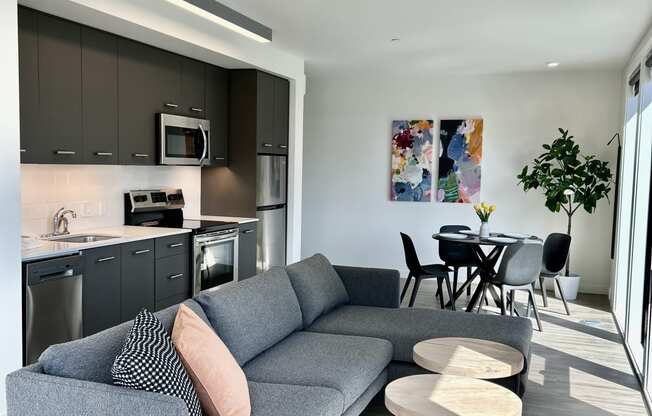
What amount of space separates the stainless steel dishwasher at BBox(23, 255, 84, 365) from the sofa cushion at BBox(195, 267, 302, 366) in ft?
3.95

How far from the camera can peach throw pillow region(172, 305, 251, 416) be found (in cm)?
233

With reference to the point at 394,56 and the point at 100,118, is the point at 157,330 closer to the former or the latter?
the point at 100,118

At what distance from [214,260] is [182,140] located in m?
1.12

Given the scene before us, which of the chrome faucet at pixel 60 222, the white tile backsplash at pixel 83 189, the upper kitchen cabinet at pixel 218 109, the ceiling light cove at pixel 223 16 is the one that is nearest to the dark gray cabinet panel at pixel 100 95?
the white tile backsplash at pixel 83 189

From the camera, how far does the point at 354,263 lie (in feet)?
28.1

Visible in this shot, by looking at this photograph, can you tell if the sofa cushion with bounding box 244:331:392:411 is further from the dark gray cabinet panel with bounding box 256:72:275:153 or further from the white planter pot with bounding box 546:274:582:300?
the white planter pot with bounding box 546:274:582:300

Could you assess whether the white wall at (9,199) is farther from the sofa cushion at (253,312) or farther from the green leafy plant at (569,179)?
the green leafy plant at (569,179)

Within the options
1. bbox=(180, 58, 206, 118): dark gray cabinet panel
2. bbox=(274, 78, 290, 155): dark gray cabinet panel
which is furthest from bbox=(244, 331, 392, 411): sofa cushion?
bbox=(274, 78, 290, 155): dark gray cabinet panel

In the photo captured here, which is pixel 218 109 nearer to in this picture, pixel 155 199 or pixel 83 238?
pixel 155 199

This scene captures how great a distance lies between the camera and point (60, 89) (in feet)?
13.8

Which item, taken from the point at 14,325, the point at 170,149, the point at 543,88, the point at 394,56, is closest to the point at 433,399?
the point at 14,325

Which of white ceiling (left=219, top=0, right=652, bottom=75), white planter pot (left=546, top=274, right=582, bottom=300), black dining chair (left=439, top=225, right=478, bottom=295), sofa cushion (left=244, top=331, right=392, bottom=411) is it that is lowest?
white planter pot (left=546, top=274, right=582, bottom=300)

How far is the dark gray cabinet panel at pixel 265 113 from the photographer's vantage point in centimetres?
631

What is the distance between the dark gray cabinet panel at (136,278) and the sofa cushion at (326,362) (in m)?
1.51
